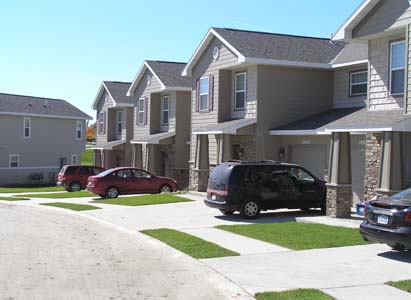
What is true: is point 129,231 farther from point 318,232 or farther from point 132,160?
point 132,160

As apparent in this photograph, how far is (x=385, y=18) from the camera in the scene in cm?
1758

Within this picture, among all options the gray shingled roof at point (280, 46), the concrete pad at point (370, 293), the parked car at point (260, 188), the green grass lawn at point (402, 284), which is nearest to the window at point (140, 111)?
the gray shingled roof at point (280, 46)

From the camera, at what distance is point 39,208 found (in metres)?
24.3

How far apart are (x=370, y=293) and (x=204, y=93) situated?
68.0ft

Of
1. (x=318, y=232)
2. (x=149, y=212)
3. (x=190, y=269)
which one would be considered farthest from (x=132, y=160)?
(x=190, y=269)

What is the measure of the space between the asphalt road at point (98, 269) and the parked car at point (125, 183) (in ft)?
35.1

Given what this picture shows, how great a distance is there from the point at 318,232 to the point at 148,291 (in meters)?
6.77

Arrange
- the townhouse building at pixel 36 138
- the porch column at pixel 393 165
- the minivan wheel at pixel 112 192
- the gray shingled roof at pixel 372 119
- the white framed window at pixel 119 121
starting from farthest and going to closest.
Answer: the townhouse building at pixel 36 138 → the white framed window at pixel 119 121 → the minivan wheel at pixel 112 192 → the gray shingled roof at pixel 372 119 → the porch column at pixel 393 165

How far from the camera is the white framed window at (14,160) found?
48.3 meters

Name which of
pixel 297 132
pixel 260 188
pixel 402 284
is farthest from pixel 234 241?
pixel 297 132

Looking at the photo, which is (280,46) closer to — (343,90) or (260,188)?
(343,90)

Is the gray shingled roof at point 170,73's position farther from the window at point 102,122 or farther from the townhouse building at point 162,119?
the window at point 102,122

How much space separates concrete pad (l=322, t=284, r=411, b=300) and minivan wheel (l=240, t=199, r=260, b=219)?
9003 millimetres

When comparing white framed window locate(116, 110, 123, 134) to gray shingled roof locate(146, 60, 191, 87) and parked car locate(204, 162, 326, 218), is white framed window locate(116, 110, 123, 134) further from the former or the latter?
parked car locate(204, 162, 326, 218)
